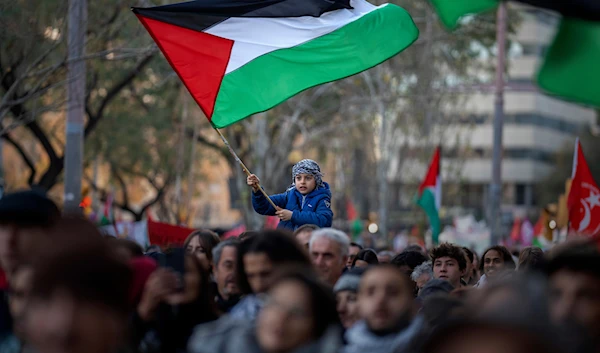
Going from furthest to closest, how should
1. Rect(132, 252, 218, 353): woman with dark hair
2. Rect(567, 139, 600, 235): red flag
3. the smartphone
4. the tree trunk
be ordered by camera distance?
the tree trunk
Rect(567, 139, 600, 235): red flag
the smartphone
Rect(132, 252, 218, 353): woman with dark hair

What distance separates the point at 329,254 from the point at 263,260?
105 centimetres

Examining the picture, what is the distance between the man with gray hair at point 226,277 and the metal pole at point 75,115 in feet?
24.1

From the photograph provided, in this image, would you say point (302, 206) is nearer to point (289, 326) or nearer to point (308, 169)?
point (308, 169)

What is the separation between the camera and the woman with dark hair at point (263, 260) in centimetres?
605

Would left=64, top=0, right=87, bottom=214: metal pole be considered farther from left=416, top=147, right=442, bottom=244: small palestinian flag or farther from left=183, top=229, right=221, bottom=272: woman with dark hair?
left=416, top=147, right=442, bottom=244: small palestinian flag

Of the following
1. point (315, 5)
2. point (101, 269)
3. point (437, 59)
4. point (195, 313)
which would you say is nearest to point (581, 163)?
point (315, 5)

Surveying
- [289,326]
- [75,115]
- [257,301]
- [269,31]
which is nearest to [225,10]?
[269,31]

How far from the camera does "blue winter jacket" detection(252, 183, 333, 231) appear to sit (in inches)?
378

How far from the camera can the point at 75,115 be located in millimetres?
14664

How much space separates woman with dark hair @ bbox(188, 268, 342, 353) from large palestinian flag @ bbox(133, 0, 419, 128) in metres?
5.48

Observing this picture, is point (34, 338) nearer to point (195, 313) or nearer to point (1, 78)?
point (195, 313)

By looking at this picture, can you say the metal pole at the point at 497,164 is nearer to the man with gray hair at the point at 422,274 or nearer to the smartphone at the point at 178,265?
the man with gray hair at the point at 422,274

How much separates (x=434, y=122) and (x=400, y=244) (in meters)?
5.85

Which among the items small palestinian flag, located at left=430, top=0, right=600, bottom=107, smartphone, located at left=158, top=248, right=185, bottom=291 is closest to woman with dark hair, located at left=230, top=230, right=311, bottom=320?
smartphone, located at left=158, top=248, right=185, bottom=291
